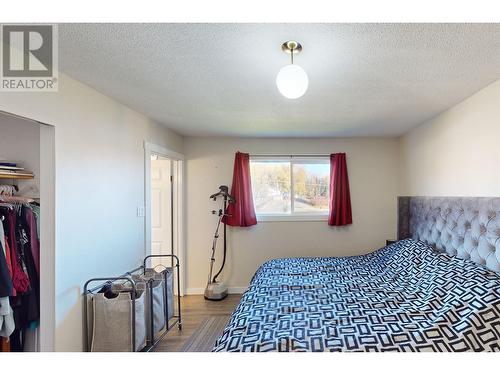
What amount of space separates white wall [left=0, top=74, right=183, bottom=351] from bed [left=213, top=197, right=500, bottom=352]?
112 cm

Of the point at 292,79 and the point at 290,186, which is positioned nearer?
the point at 292,79

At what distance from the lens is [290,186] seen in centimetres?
393

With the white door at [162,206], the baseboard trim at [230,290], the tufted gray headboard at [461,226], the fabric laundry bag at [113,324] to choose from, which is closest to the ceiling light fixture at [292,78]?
the tufted gray headboard at [461,226]

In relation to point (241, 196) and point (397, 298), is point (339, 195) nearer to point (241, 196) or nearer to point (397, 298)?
point (241, 196)

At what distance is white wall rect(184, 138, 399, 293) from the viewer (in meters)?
3.85

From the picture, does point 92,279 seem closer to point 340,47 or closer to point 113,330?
point 113,330

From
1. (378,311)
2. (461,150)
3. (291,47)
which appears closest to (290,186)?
(461,150)

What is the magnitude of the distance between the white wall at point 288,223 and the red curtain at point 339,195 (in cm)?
14

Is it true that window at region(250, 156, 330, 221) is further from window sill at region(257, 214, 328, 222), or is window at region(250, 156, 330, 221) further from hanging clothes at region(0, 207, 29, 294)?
hanging clothes at region(0, 207, 29, 294)

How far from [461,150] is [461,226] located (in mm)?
676

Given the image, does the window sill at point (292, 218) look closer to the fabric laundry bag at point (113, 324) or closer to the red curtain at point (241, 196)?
the red curtain at point (241, 196)

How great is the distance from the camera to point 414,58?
5.10ft
